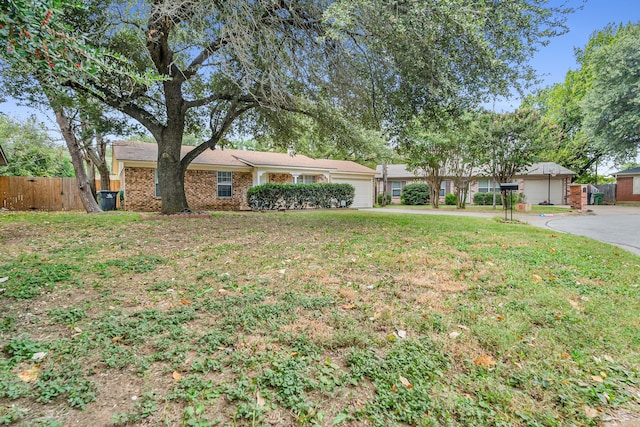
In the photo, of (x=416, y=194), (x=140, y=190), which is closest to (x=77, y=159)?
(x=140, y=190)

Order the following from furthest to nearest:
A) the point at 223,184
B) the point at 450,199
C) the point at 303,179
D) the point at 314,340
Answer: the point at 450,199
the point at 303,179
the point at 223,184
the point at 314,340

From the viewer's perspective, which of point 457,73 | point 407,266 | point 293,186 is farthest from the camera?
point 293,186

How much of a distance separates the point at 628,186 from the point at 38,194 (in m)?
40.1

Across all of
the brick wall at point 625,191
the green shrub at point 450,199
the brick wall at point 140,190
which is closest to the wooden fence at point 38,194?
the brick wall at point 140,190

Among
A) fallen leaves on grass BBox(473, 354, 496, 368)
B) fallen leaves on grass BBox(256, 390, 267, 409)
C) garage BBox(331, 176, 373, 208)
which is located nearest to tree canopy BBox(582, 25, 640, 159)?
garage BBox(331, 176, 373, 208)

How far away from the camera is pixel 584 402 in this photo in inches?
76.8

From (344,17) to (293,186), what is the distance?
1078 centimetres

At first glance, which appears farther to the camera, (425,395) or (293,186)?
(293,186)

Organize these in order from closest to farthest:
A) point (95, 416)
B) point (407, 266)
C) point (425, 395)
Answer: point (95, 416), point (425, 395), point (407, 266)

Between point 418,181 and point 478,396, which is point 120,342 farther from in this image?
point 418,181

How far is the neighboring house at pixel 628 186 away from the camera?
998 inches

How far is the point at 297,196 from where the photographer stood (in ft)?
51.3

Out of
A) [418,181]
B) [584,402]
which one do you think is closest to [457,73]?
[584,402]

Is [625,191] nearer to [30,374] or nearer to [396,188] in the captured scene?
[396,188]
